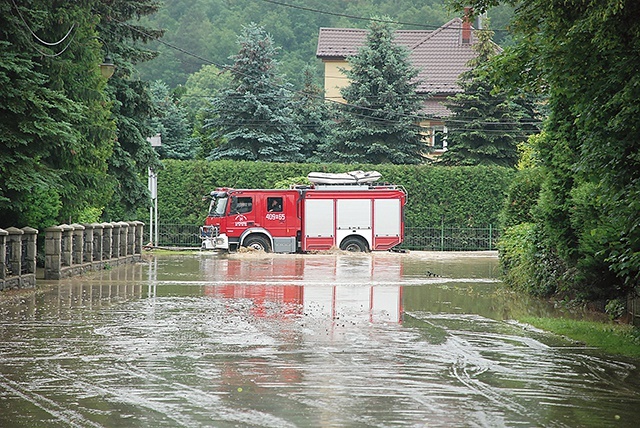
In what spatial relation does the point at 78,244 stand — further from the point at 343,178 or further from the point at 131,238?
the point at 343,178

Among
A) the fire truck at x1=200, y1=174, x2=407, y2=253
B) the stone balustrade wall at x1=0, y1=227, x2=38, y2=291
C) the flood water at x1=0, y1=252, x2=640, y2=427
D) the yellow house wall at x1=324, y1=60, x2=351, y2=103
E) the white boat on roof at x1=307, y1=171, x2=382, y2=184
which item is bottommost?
the flood water at x1=0, y1=252, x2=640, y2=427

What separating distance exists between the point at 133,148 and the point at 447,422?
25.8m

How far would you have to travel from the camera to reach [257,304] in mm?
17719

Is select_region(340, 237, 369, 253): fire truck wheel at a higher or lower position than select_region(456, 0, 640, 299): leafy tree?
lower

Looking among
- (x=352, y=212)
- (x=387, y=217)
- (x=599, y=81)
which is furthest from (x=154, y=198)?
(x=599, y=81)

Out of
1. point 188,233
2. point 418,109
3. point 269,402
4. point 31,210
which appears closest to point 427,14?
point 418,109

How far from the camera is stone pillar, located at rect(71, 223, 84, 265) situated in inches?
951

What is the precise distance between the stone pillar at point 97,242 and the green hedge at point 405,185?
542 inches

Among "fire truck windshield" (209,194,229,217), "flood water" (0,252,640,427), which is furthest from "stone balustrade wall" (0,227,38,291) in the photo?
"fire truck windshield" (209,194,229,217)

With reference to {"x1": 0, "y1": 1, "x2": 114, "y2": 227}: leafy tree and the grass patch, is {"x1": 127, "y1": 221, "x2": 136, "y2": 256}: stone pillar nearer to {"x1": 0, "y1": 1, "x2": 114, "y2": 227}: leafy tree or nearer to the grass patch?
{"x1": 0, "y1": 1, "x2": 114, "y2": 227}: leafy tree

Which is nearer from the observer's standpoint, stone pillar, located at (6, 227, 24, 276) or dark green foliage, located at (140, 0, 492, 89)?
stone pillar, located at (6, 227, 24, 276)

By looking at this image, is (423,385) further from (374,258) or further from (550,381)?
(374,258)

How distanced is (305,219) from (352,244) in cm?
206

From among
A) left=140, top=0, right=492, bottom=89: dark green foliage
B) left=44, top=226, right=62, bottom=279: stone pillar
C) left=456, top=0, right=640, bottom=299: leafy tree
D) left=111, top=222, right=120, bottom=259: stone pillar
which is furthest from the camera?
left=140, top=0, right=492, bottom=89: dark green foliage
